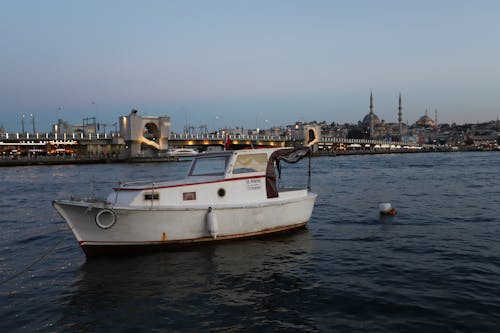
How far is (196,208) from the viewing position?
11.4 metres

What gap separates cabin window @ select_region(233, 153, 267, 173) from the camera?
42.1ft

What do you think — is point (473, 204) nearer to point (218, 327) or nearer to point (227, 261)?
point (227, 261)

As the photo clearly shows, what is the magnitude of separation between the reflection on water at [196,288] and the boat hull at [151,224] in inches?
14.1

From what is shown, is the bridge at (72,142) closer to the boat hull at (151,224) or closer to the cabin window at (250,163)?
the cabin window at (250,163)

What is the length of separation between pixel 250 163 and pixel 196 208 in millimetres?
2683

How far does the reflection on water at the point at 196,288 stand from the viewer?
25.1 feet

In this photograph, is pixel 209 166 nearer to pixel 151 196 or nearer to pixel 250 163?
pixel 250 163

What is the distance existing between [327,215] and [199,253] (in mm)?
8519

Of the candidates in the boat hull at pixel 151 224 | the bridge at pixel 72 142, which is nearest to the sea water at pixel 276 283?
the boat hull at pixel 151 224

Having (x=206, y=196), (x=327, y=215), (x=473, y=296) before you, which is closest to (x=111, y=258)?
(x=206, y=196)

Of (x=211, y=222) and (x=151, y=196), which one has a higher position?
(x=151, y=196)

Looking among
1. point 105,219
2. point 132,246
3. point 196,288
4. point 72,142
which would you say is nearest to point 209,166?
point 132,246

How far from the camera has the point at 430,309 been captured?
305 inches

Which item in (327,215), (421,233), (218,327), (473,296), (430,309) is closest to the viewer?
(218,327)
